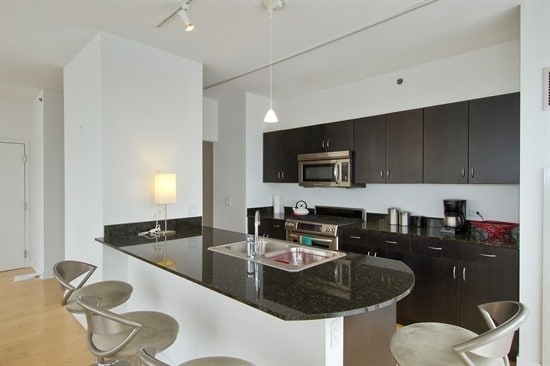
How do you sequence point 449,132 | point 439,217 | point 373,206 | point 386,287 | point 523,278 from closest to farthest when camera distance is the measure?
point 386,287, point 523,278, point 449,132, point 439,217, point 373,206

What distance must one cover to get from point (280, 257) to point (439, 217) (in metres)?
2.11

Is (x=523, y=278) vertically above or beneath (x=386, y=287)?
beneath

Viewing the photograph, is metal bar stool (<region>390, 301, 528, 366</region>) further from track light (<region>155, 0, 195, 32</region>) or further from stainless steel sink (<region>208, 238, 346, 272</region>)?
track light (<region>155, 0, 195, 32</region>)

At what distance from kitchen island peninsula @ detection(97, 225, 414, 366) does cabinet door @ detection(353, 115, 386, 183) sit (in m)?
1.87

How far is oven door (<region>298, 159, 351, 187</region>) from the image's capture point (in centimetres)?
386

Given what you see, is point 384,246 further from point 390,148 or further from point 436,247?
point 390,148

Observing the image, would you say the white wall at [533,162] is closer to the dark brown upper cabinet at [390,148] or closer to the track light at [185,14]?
the dark brown upper cabinet at [390,148]

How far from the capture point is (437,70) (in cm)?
346

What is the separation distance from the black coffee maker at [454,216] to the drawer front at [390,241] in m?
0.43

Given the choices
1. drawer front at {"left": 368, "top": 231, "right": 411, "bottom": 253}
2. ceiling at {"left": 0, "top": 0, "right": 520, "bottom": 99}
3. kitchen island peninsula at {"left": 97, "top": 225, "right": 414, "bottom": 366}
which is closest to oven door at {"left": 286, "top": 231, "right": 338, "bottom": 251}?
drawer front at {"left": 368, "top": 231, "right": 411, "bottom": 253}

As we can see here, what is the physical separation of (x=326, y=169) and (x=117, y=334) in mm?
3057

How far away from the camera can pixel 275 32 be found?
109 inches

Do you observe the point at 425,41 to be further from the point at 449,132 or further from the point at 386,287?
the point at 386,287

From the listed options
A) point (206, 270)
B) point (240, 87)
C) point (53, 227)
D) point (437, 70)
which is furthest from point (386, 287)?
point (53, 227)
